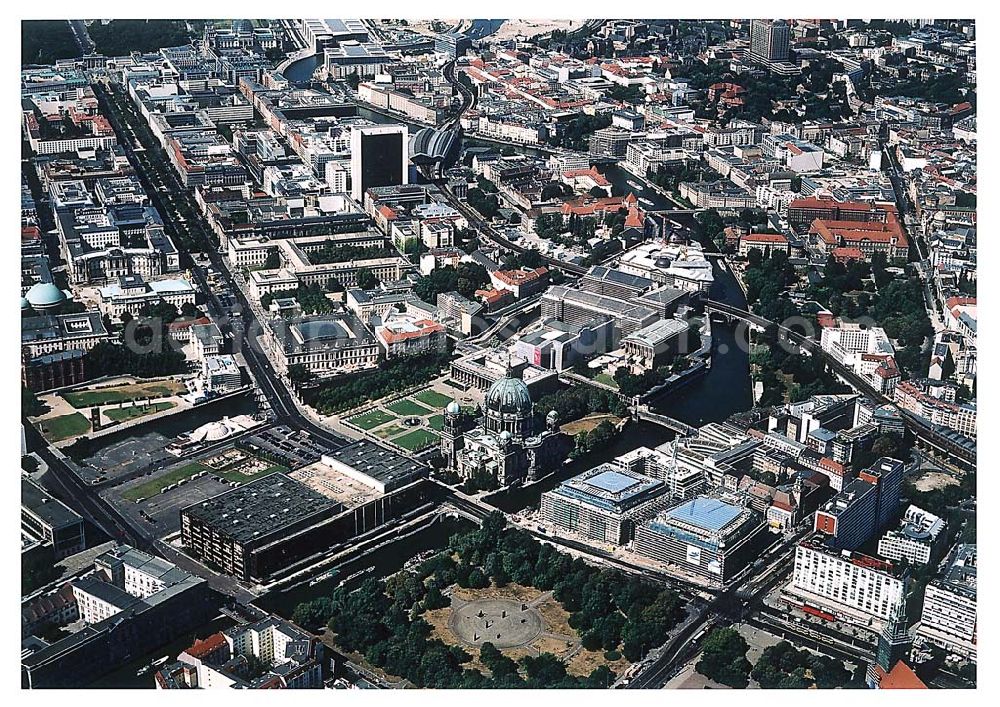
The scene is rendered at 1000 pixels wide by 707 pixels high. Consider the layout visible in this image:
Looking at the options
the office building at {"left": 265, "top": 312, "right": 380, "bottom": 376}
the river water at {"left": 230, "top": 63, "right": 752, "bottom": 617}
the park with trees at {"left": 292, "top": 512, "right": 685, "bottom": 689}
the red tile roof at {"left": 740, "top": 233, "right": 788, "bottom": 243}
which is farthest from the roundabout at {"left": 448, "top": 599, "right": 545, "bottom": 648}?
the red tile roof at {"left": 740, "top": 233, "right": 788, "bottom": 243}

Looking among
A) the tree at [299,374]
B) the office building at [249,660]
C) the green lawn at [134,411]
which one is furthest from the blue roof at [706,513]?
the green lawn at [134,411]

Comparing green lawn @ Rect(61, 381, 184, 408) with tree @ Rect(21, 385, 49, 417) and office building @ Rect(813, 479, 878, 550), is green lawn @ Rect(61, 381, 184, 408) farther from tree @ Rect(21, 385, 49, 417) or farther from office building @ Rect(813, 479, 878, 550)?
office building @ Rect(813, 479, 878, 550)

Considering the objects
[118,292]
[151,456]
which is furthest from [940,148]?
[151,456]

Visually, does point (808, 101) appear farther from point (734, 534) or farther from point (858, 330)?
point (734, 534)

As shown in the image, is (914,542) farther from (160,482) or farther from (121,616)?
(160,482)

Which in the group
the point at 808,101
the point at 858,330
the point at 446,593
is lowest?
the point at 446,593

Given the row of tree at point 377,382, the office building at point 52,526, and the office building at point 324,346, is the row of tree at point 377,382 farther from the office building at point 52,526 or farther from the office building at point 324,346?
the office building at point 52,526
